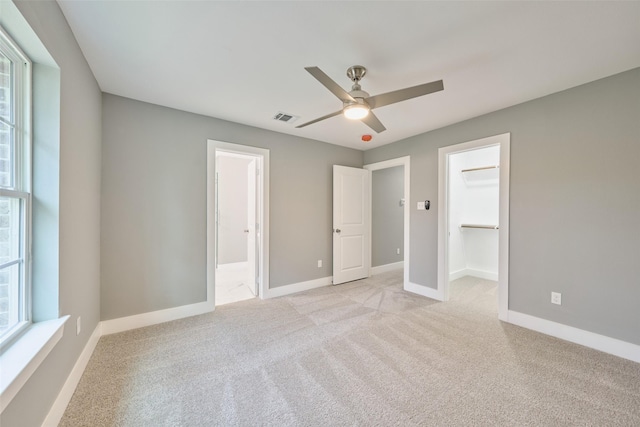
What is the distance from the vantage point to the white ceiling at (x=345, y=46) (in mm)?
1489

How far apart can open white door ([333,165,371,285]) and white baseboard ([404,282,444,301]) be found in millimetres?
897

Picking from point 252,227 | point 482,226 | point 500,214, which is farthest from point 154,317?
point 482,226

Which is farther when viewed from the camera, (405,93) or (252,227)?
(252,227)

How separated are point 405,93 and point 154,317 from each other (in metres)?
3.35

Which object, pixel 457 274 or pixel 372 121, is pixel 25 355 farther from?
pixel 457 274

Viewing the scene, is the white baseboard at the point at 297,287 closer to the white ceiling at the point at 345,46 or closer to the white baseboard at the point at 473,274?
the white baseboard at the point at 473,274

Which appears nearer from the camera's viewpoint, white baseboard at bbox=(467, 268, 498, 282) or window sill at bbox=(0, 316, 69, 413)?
window sill at bbox=(0, 316, 69, 413)

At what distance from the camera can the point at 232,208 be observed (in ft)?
19.0

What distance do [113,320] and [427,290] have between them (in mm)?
3917

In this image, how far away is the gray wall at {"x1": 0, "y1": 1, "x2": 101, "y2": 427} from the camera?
50.0 inches

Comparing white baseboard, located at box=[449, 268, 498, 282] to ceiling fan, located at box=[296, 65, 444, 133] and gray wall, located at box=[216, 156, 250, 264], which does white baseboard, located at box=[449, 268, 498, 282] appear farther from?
gray wall, located at box=[216, 156, 250, 264]

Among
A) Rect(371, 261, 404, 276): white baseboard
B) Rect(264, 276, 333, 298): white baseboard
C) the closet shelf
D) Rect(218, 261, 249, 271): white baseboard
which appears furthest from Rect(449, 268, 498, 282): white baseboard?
Rect(218, 261, 249, 271): white baseboard

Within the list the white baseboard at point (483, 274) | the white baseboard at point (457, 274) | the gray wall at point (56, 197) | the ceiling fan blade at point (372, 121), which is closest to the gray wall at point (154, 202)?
the gray wall at point (56, 197)

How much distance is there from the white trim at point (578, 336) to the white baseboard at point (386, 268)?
2370mm
